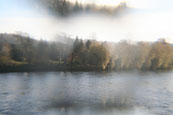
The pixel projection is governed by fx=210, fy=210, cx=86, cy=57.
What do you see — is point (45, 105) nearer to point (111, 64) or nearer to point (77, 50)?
point (111, 64)

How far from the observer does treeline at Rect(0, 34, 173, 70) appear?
15219 millimetres

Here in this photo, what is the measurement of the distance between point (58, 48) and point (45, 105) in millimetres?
12046

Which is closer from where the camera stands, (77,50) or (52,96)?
(52,96)

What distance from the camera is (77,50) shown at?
1725 centimetres

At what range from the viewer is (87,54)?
16.2 meters

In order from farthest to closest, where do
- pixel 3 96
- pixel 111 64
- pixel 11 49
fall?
pixel 11 49, pixel 111 64, pixel 3 96

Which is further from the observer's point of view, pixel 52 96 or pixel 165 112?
pixel 52 96

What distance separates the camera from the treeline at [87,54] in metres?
15.2

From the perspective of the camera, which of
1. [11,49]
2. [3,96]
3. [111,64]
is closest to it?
[3,96]

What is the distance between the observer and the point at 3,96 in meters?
5.09

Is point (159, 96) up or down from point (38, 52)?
down

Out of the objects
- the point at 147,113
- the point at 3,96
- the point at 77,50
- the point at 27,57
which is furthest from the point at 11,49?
the point at 147,113

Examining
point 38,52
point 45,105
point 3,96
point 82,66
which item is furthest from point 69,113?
point 38,52

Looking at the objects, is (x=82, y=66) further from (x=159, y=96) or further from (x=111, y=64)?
(x=159, y=96)
